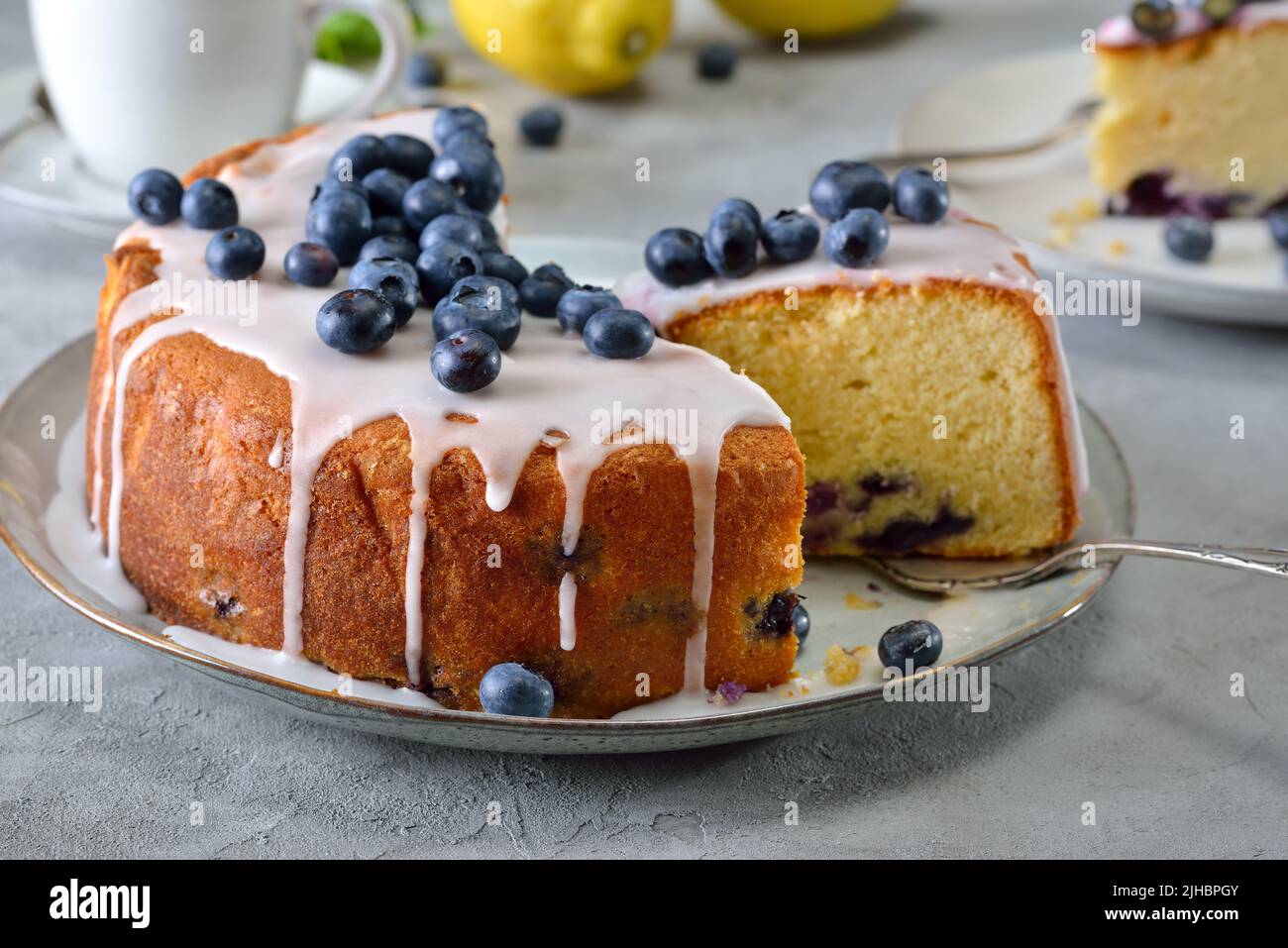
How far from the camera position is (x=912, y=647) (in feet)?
7.93

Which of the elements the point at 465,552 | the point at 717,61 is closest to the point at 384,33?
the point at 717,61

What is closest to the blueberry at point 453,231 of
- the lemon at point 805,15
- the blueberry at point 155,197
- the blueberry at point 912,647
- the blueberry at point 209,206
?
the blueberry at point 209,206

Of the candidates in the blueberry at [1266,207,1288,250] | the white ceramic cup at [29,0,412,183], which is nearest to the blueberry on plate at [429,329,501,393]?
the white ceramic cup at [29,0,412,183]

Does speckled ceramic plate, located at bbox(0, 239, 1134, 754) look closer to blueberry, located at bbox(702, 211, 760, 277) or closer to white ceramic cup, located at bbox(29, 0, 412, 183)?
blueberry, located at bbox(702, 211, 760, 277)

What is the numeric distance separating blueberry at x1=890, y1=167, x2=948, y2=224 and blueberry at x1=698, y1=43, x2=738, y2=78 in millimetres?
2396

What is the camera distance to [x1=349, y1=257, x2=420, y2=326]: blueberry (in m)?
2.47

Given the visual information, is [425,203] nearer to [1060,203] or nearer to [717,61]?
[1060,203]

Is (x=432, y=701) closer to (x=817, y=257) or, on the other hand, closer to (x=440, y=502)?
(x=440, y=502)

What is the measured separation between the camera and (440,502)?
223cm

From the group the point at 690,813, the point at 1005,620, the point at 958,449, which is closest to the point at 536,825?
the point at 690,813

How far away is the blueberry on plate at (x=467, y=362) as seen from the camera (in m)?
2.25

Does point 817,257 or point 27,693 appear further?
point 817,257

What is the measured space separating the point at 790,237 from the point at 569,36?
2.28 meters

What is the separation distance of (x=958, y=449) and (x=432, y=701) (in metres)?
1.17
